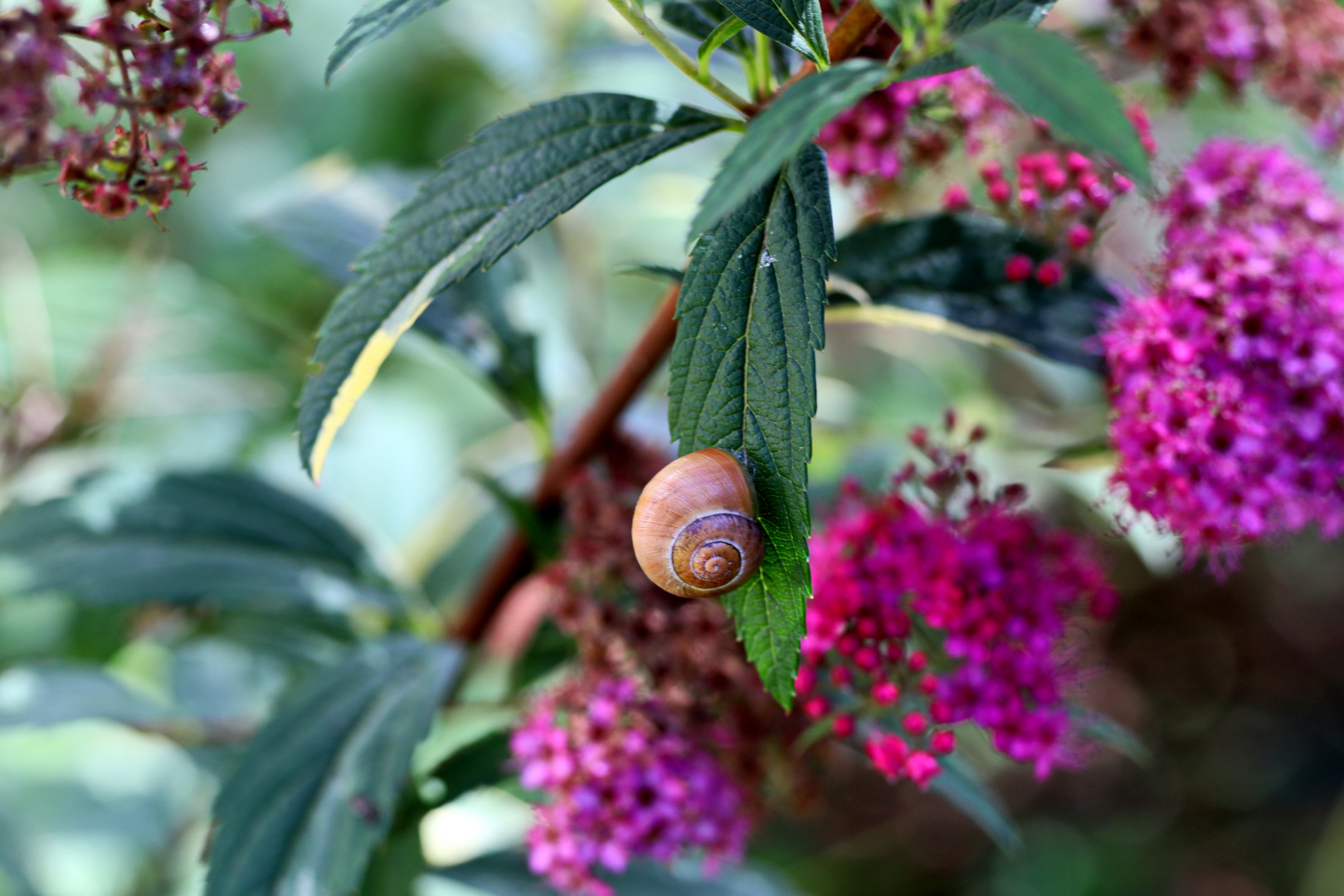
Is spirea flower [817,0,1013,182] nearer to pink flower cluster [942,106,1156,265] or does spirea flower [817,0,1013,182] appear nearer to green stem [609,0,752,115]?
pink flower cluster [942,106,1156,265]

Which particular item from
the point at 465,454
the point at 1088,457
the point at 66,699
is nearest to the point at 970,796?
the point at 1088,457

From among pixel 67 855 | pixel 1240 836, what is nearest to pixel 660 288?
pixel 67 855

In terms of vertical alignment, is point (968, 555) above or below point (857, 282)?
below

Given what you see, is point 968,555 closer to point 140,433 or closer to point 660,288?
point 660,288

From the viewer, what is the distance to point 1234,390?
0.97 metres

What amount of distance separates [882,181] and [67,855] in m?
1.73

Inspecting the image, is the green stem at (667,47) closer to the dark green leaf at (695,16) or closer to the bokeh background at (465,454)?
the dark green leaf at (695,16)

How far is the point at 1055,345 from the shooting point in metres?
1.10

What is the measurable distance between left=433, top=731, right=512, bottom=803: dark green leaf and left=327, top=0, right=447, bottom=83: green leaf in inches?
32.6


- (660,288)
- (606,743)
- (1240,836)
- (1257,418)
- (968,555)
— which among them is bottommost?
(1240,836)

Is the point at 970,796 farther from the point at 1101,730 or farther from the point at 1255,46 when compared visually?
the point at 1255,46

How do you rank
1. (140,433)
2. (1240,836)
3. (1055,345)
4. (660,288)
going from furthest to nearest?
1. (1240,836)
2. (660,288)
3. (140,433)
4. (1055,345)

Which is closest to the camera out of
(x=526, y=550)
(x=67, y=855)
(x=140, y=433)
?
(x=526, y=550)

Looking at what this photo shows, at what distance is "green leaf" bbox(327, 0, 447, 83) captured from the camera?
72cm
